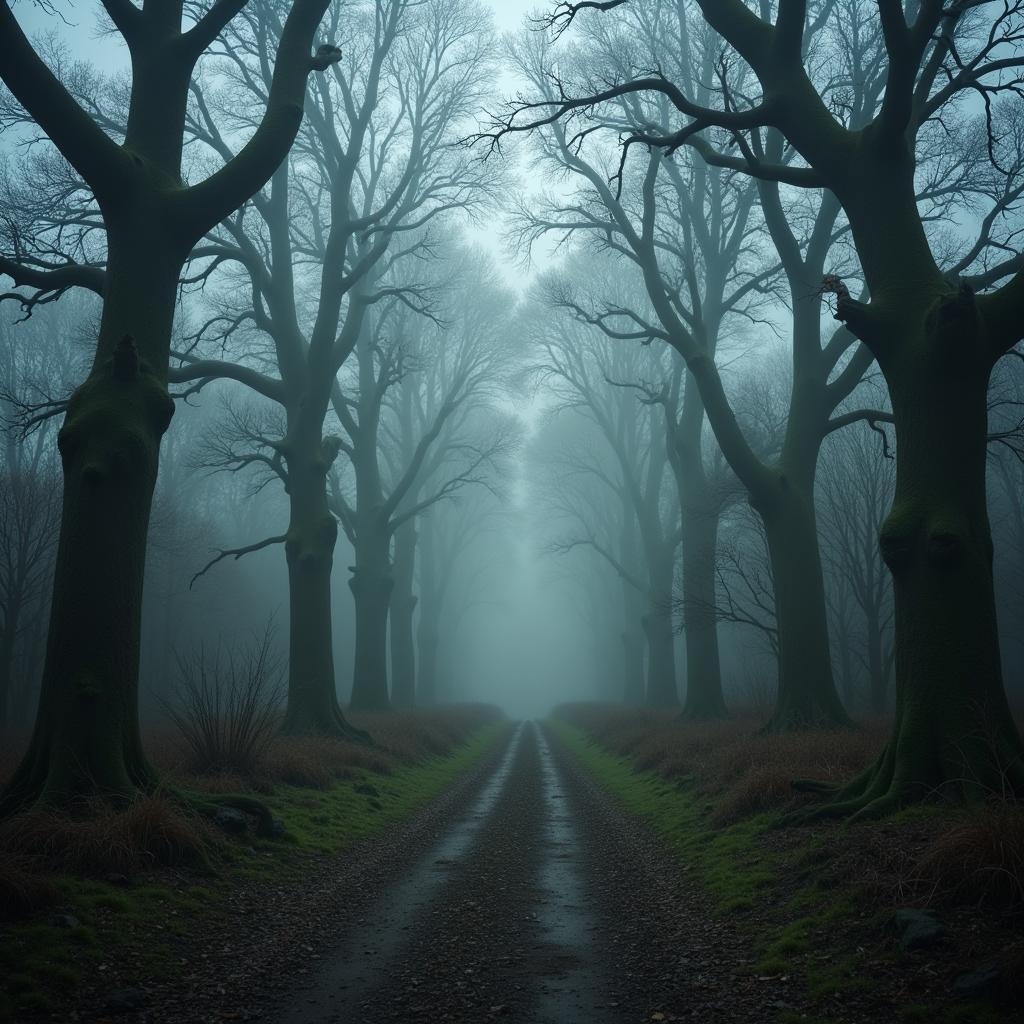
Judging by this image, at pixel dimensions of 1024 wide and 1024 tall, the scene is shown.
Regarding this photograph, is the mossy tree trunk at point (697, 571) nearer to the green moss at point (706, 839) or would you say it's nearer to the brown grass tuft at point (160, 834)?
the green moss at point (706, 839)

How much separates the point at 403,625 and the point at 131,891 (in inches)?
947

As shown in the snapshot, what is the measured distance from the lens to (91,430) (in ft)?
24.1

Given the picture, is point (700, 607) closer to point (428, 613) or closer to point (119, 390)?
point (119, 390)

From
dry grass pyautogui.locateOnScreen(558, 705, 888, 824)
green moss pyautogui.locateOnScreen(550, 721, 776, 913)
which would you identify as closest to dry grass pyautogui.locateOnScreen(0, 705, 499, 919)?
green moss pyautogui.locateOnScreen(550, 721, 776, 913)

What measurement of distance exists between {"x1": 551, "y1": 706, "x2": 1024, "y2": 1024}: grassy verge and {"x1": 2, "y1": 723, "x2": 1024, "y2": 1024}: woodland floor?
0.02 m

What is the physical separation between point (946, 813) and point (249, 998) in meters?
5.23

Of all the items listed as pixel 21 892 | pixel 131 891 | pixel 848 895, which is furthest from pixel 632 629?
pixel 21 892

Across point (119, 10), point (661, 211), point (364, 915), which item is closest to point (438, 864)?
point (364, 915)

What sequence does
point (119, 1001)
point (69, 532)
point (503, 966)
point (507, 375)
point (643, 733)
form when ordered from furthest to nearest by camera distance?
point (507, 375)
point (643, 733)
point (69, 532)
point (503, 966)
point (119, 1001)

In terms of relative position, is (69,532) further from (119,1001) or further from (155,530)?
(155,530)

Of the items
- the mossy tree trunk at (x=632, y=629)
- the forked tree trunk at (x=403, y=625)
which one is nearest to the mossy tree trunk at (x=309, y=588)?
the forked tree trunk at (x=403, y=625)

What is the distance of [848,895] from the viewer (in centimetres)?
523

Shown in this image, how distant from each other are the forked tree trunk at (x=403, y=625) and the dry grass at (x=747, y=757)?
497 inches

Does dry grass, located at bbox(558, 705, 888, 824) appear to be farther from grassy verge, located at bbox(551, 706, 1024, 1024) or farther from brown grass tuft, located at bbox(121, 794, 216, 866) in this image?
brown grass tuft, located at bbox(121, 794, 216, 866)
